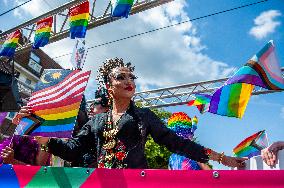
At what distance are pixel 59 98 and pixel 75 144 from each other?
353 mm

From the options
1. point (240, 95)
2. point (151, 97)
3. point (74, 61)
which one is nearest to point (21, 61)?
point (151, 97)

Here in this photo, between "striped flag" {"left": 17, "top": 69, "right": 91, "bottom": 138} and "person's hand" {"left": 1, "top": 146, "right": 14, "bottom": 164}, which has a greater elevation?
"striped flag" {"left": 17, "top": 69, "right": 91, "bottom": 138}

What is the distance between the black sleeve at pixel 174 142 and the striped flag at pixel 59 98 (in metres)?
0.54

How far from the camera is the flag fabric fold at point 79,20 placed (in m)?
8.16

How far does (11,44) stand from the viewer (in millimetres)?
10016

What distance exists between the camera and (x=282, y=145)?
5.57 feet

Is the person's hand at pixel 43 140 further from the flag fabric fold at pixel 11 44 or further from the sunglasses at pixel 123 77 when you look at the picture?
the flag fabric fold at pixel 11 44

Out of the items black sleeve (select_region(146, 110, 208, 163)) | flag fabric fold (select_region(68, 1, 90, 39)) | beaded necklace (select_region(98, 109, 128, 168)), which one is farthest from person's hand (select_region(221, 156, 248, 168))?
flag fabric fold (select_region(68, 1, 90, 39))

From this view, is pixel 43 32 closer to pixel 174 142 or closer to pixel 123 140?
pixel 123 140

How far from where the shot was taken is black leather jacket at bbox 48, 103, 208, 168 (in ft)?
7.62

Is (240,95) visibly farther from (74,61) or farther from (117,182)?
(74,61)

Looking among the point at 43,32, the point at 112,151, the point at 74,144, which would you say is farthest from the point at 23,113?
the point at 43,32

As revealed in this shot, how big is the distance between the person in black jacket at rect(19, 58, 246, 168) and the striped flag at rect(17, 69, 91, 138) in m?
0.15

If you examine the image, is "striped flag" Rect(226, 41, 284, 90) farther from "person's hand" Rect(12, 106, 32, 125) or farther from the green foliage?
the green foliage
